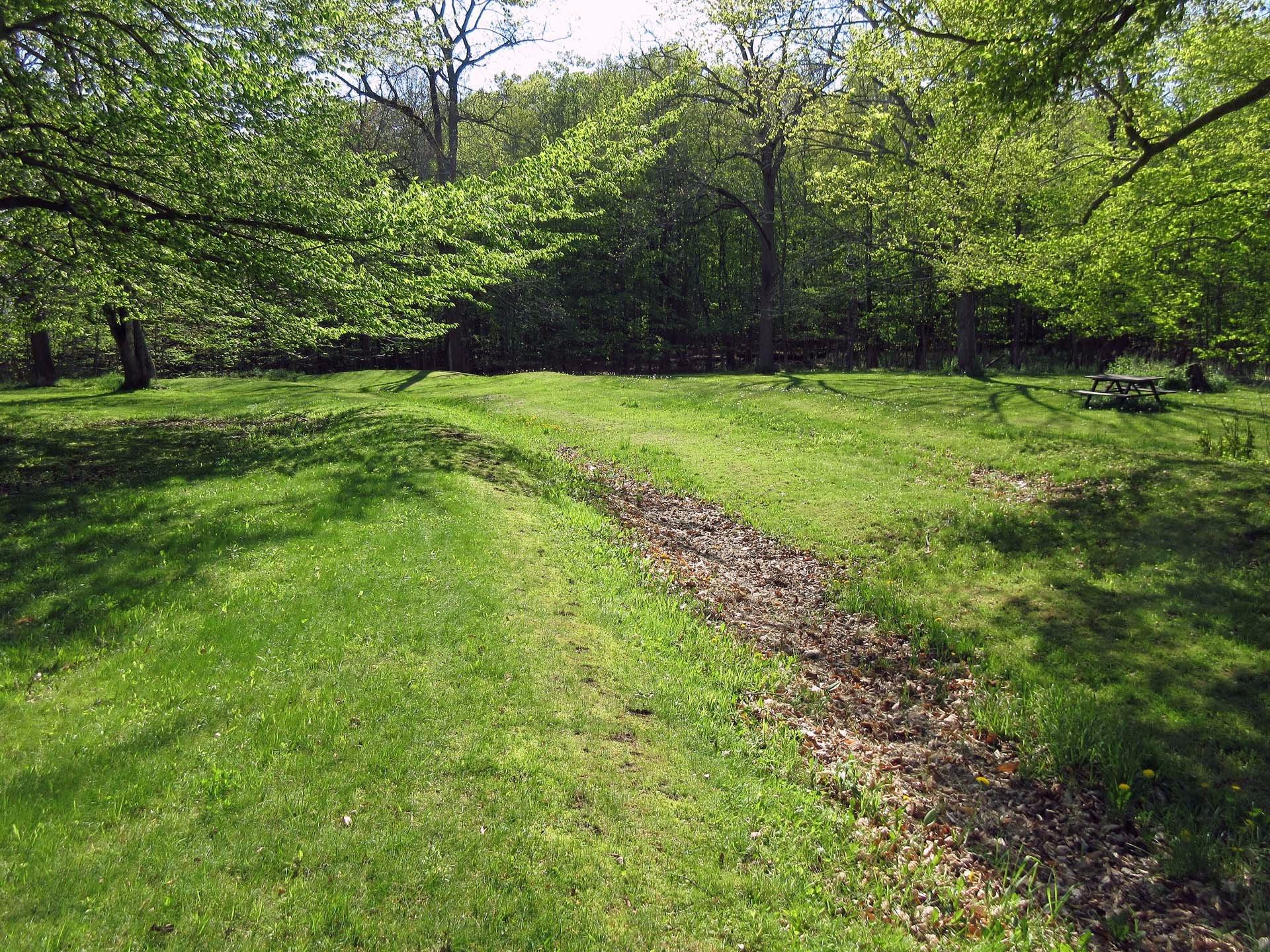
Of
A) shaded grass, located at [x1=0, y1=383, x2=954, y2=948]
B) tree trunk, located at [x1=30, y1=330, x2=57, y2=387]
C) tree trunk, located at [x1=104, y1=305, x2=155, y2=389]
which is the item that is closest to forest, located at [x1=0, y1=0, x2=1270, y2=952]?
shaded grass, located at [x1=0, y1=383, x2=954, y2=948]

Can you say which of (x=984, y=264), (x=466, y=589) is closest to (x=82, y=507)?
(x=466, y=589)

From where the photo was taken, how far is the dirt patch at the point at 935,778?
16.4 feet

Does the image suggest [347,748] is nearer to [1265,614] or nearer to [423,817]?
[423,817]

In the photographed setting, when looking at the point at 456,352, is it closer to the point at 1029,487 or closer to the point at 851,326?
the point at 851,326

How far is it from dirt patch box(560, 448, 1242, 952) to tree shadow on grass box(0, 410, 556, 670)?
20.4ft

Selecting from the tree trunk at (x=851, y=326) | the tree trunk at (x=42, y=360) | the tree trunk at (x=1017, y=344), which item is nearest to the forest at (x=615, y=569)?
the tree trunk at (x=42, y=360)

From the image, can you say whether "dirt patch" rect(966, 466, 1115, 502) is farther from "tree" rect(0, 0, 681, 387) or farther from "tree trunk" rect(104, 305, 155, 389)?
"tree trunk" rect(104, 305, 155, 389)

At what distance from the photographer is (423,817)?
4941 millimetres

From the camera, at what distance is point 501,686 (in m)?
6.80

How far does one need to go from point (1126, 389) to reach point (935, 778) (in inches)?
749

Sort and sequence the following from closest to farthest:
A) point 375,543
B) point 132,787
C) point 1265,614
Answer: point 132,787 → point 1265,614 → point 375,543

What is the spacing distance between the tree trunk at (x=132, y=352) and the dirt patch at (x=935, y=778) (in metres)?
29.3

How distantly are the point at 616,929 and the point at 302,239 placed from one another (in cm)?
1495

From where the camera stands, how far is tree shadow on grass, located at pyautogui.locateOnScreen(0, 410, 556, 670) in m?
7.45
